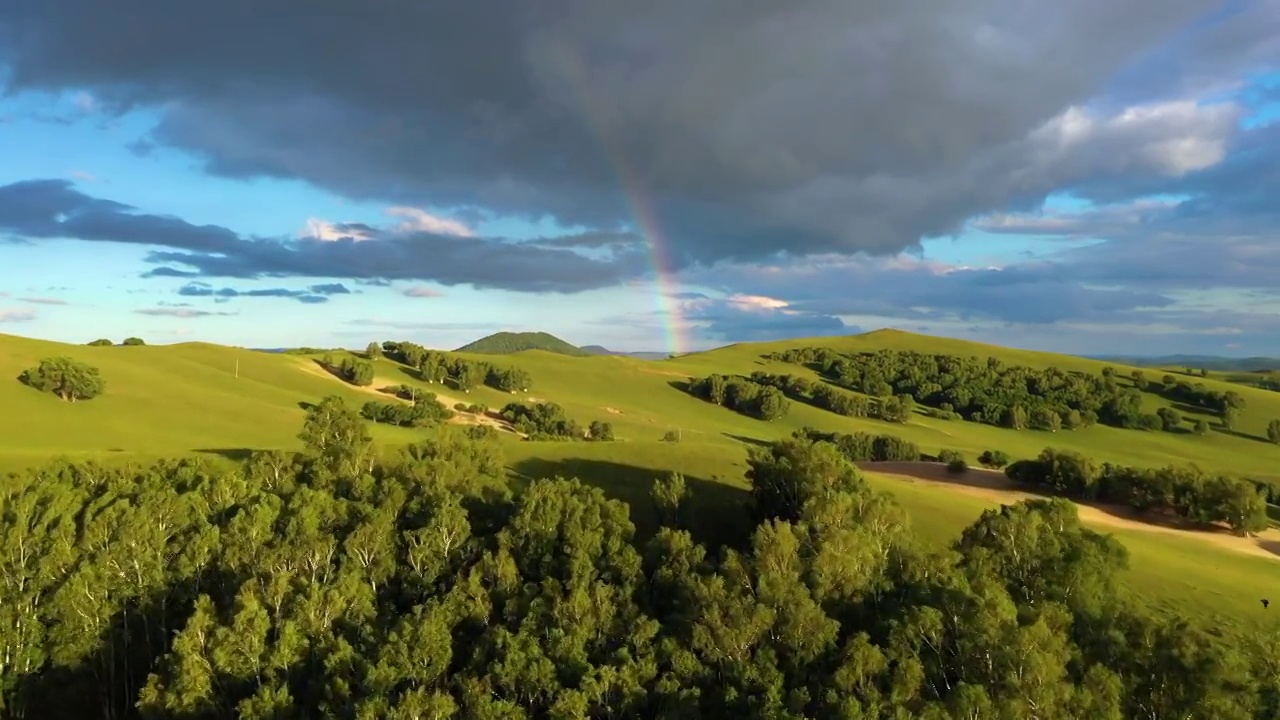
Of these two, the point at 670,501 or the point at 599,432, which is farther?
the point at 599,432

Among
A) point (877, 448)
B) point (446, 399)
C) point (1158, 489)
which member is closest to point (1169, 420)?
point (877, 448)

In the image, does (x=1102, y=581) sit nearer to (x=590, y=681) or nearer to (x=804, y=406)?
(x=590, y=681)

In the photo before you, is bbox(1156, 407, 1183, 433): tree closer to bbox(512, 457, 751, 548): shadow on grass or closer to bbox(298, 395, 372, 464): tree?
bbox(512, 457, 751, 548): shadow on grass

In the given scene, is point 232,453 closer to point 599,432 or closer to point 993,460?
point 599,432

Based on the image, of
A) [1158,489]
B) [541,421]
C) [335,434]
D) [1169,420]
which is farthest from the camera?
[1169,420]

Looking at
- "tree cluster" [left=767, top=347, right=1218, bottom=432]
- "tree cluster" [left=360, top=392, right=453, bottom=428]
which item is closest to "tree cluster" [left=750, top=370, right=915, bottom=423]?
"tree cluster" [left=767, top=347, right=1218, bottom=432]

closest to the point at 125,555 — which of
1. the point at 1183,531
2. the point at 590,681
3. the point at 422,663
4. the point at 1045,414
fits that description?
the point at 422,663

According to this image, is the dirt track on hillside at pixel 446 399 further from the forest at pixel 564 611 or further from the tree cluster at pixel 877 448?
the forest at pixel 564 611
